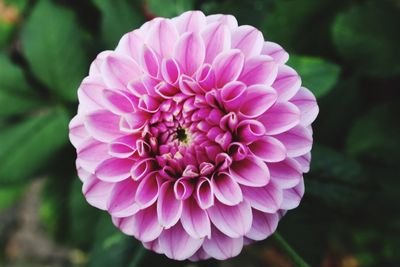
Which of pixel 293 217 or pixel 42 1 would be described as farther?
pixel 42 1

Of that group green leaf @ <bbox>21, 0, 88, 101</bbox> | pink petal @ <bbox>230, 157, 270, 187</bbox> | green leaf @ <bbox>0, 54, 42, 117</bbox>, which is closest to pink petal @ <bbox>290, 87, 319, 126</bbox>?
pink petal @ <bbox>230, 157, 270, 187</bbox>

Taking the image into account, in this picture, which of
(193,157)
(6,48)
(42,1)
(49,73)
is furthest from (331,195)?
(6,48)

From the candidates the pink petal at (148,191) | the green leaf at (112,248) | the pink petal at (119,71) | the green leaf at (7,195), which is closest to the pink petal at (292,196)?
the pink petal at (148,191)

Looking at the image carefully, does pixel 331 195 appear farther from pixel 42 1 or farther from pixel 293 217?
pixel 42 1

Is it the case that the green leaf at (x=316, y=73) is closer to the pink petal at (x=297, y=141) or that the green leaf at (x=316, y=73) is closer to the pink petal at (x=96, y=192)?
the pink petal at (x=297, y=141)

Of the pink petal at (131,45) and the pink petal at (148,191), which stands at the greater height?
the pink petal at (131,45)

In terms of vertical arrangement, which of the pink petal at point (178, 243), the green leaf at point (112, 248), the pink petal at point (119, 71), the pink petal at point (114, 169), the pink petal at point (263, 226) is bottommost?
the green leaf at point (112, 248)

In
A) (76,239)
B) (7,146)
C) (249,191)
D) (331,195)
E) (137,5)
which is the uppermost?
(137,5)
